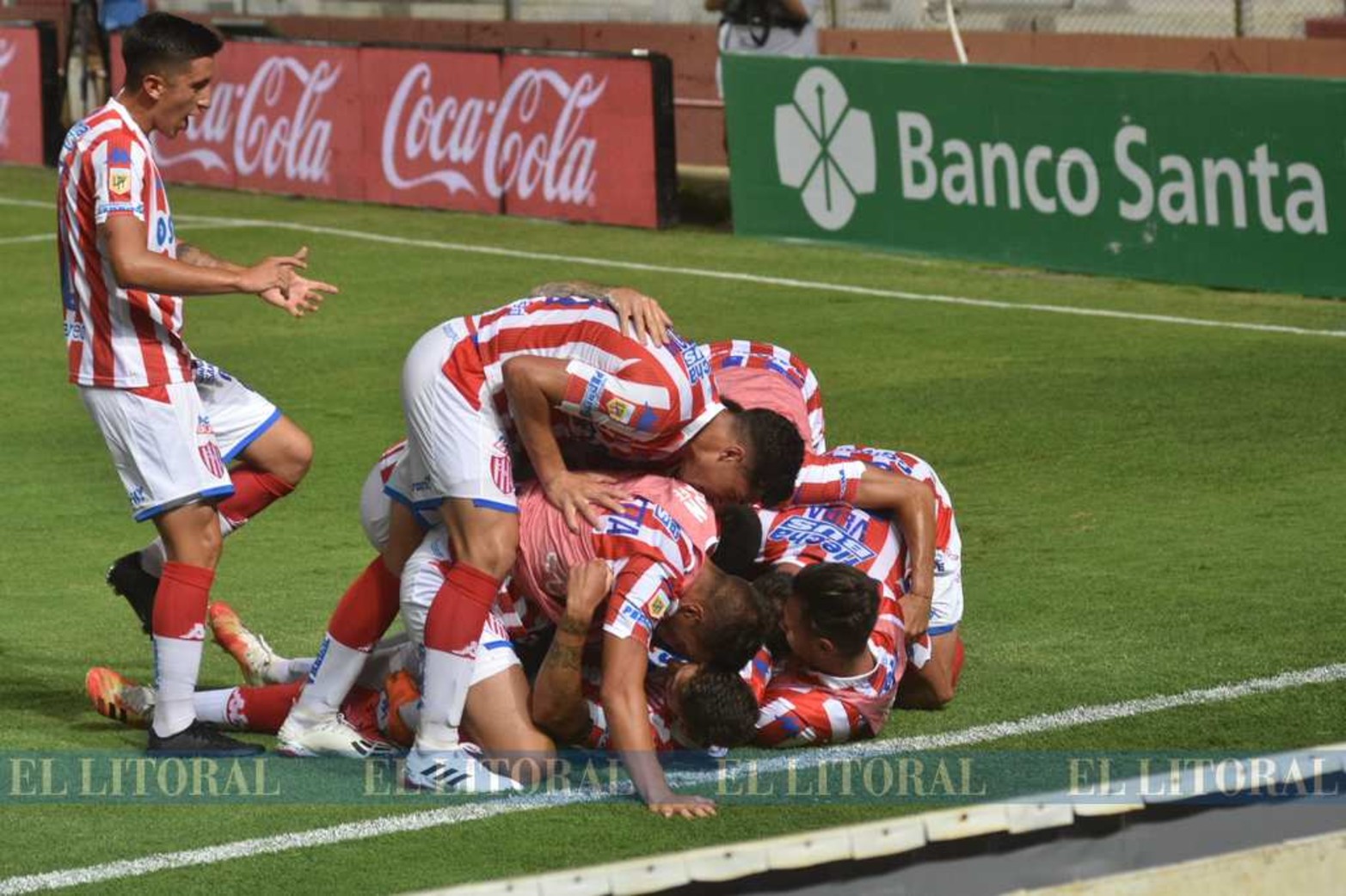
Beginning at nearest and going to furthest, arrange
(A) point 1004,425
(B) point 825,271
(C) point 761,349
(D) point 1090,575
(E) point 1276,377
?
1. (C) point 761,349
2. (D) point 1090,575
3. (A) point 1004,425
4. (E) point 1276,377
5. (B) point 825,271

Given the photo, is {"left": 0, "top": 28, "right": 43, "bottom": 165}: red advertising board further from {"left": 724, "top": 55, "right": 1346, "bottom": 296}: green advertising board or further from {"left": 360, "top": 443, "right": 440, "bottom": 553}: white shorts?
{"left": 360, "top": 443, "right": 440, "bottom": 553}: white shorts

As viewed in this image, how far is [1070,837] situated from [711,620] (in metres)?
2.21

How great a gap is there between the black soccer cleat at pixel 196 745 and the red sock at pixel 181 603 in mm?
278

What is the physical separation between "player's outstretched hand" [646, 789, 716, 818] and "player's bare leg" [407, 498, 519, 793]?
566 mm

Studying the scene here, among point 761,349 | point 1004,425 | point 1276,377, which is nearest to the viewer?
point 761,349

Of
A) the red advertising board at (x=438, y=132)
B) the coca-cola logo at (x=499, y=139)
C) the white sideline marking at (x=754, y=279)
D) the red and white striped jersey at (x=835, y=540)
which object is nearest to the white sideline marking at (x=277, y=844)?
the red and white striped jersey at (x=835, y=540)

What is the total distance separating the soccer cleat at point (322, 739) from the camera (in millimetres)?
6961

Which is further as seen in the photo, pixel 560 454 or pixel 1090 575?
pixel 1090 575

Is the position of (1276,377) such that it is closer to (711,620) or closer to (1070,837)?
(711,620)

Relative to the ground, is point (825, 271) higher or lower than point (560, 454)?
lower

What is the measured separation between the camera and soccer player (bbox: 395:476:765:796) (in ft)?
20.3

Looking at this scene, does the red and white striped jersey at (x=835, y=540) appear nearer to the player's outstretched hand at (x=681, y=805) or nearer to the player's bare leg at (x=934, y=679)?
the player's bare leg at (x=934, y=679)

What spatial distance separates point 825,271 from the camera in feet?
56.3

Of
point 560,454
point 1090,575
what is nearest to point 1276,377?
Result: point 1090,575
